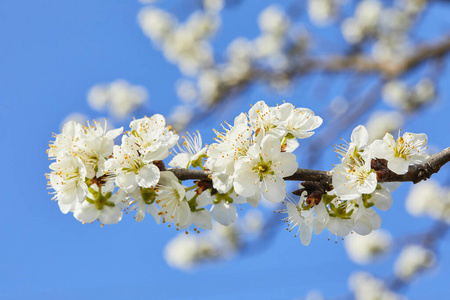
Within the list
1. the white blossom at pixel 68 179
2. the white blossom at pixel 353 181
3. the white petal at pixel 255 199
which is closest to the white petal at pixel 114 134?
the white blossom at pixel 68 179

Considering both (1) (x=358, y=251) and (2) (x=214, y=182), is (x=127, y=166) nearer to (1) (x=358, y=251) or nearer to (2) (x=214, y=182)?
(2) (x=214, y=182)

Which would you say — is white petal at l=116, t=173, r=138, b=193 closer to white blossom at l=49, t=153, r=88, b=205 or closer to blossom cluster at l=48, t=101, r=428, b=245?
blossom cluster at l=48, t=101, r=428, b=245

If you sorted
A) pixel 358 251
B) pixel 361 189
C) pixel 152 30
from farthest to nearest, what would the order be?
pixel 152 30, pixel 358 251, pixel 361 189

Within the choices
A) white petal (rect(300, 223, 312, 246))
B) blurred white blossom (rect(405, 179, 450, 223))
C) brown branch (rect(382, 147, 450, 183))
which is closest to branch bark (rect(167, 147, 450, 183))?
brown branch (rect(382, 147, 450, 183))

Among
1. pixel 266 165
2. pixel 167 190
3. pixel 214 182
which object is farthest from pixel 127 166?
pixel 266 165

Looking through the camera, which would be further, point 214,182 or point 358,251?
point 358,251
